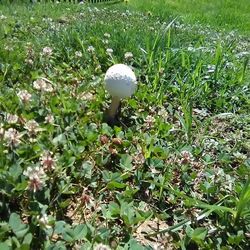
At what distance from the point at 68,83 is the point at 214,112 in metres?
1.39

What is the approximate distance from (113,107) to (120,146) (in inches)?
18.3

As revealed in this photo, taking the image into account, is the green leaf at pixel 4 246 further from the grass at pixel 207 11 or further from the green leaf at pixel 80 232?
the grass at pixel 207 11

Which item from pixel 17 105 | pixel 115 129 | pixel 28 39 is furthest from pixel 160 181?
pixel 28 39

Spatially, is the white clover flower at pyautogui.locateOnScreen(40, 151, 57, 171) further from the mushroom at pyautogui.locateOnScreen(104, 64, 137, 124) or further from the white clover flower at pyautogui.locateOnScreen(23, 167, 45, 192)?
the mushroom at pyautogui.locateOnScreen(104, 64, 137, 124)

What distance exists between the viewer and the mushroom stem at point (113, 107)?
3.43 meters

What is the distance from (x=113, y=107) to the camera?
3.47m

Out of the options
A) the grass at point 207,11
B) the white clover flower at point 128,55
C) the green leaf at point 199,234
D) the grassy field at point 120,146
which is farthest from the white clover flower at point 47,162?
the grass at point 207,11

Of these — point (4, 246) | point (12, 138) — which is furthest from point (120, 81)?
point (4, 246)

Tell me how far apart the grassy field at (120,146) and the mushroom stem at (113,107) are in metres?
0.06

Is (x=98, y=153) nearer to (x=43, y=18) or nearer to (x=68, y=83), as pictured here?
(x=68, y=83)

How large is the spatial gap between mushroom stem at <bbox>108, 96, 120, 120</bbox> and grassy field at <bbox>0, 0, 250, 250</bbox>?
6 cm

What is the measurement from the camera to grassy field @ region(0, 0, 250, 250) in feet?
7.80

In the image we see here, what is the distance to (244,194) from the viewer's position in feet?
8.46

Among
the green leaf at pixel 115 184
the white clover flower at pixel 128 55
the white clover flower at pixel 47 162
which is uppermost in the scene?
the white clover flower at pixel 47 162
